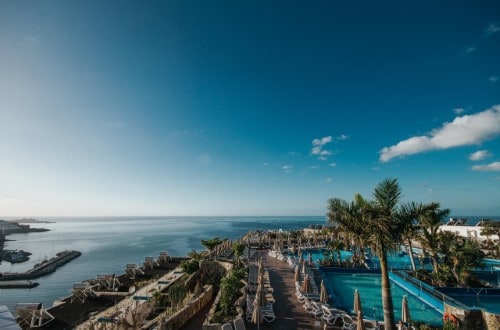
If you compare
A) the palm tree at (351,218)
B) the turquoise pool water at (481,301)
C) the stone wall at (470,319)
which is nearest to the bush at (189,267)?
the palm tree at (351,218)

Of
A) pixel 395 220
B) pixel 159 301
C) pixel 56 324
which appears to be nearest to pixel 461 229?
pixel 395 220

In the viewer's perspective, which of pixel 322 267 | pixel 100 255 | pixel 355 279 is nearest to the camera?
pixel 355 279

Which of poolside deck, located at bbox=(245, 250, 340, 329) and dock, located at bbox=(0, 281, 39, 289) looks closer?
poolside deck, located at bbox=(245, 250, 340, 329)

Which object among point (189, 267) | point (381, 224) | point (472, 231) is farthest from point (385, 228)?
point (472, 231)

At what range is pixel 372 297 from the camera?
1684 centimetres

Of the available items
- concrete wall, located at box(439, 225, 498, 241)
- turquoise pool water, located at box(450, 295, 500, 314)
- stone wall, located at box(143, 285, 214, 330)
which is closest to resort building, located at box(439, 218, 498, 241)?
concrete wall, located at box(439, 225, 498, 241)

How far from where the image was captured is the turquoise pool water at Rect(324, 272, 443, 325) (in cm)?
1371

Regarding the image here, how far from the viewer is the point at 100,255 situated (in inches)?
2192

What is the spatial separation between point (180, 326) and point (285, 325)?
14.1 feet

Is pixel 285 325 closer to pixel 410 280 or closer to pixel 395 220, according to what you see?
pixel 395 220

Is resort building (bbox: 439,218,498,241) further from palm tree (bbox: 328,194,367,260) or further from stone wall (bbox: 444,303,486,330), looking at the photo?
palm tree (bbox: 328,194,367,260)

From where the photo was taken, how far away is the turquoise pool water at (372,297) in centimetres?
1371

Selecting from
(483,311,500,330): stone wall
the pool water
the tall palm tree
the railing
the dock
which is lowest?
the dock

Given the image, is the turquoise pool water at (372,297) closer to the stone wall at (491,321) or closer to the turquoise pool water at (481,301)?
the turquoise pool water at (481,301)
